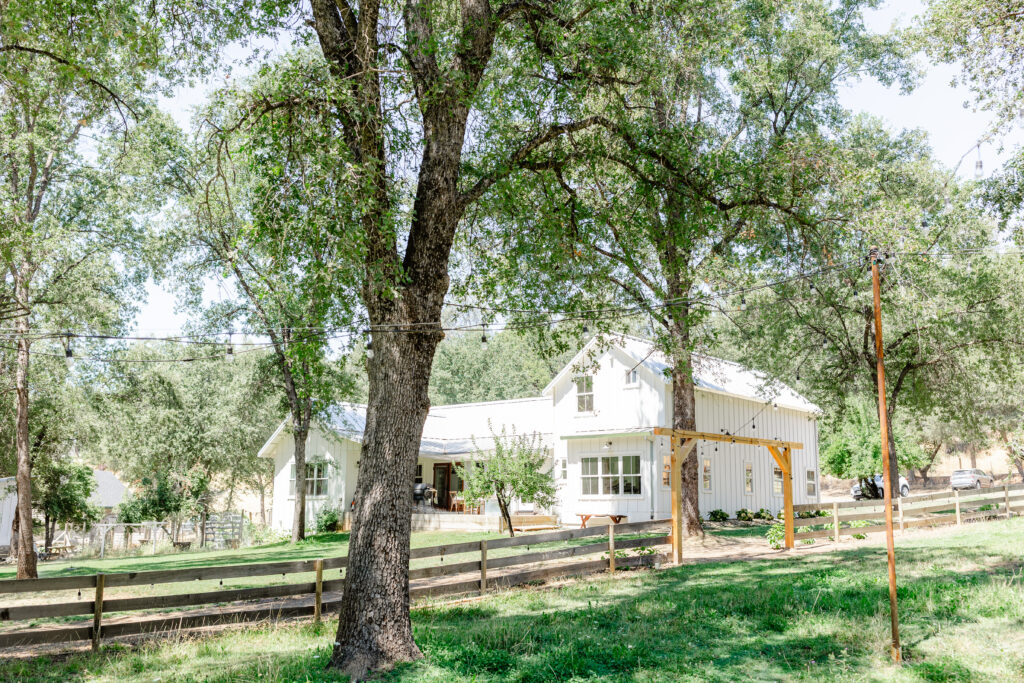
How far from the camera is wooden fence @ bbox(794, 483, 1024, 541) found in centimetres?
1986

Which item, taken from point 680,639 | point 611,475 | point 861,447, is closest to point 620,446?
point 611,475

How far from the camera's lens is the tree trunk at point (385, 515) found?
7.85 metres

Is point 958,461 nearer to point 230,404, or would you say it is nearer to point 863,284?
point 863,284

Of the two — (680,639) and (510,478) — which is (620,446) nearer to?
A: (510,478)

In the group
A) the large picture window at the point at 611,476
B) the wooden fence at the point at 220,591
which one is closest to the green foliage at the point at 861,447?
the large picture window at the point at 611,476

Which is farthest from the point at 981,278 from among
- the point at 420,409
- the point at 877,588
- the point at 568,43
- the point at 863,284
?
the point at 420,409

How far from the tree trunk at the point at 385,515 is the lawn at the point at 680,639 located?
1.41 feet

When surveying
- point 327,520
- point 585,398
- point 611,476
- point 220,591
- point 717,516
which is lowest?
point 327,520

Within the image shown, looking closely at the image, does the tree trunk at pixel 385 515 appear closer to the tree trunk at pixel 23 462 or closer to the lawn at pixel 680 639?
the lawn at pixel 680 639

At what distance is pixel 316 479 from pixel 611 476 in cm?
1275

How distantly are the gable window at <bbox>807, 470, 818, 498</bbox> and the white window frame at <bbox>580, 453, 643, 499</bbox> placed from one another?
10.7m

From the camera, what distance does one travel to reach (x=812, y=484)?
3303cm

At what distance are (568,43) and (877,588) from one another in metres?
9.16

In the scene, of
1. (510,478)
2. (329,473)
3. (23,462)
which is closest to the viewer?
(23,462)
